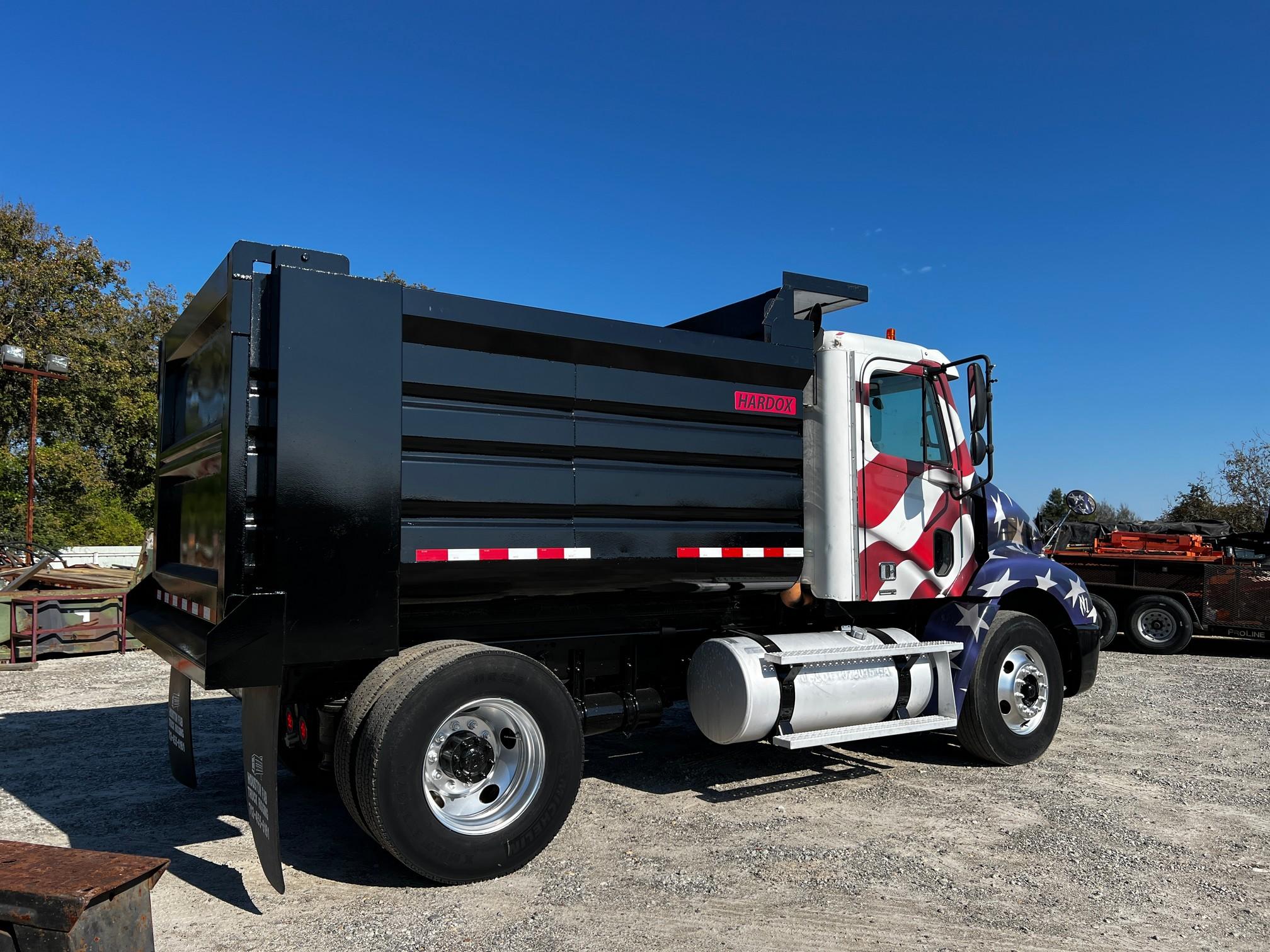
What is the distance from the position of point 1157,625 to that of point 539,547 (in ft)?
40.5

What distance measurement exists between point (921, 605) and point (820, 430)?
1690 mm

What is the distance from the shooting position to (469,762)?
14.4 feet

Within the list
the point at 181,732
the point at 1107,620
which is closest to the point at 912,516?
the point at 181,732

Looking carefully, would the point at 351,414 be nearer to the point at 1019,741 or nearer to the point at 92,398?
the point at 1019,741

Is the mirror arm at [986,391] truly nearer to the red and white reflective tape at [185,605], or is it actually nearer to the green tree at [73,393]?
the red and white reflective tape at [185,605]

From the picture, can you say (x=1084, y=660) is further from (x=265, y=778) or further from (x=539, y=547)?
(x=265, y=778)

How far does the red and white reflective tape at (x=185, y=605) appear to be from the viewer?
4.47 m

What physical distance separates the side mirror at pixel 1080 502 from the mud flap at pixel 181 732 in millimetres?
6366

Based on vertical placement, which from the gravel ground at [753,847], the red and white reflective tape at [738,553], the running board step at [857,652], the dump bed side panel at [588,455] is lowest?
the gravel ground at [753,847]

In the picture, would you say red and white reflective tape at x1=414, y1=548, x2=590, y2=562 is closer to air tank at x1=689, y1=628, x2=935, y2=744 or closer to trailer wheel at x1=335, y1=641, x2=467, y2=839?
trailer wheel at x1=335, y1=641, x2=467, y2=839

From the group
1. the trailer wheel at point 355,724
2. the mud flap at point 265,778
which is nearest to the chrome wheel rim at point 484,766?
the trailer wheel at point 355,724

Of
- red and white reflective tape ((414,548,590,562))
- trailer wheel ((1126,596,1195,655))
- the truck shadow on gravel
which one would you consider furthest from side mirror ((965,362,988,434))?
trailer wheel ((1126,596,1195,655))

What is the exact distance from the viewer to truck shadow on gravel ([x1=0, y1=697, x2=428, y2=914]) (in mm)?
4520

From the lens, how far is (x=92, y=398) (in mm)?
26438
